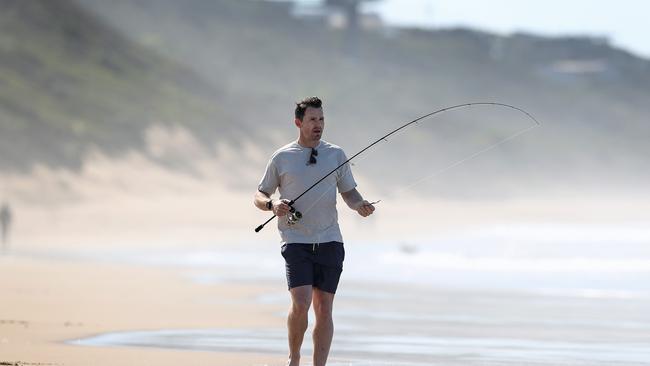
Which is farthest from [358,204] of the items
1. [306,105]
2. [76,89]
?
[76,89]

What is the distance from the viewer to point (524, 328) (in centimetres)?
1118

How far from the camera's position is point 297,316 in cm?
741

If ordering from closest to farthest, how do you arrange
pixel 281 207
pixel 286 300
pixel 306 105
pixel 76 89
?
pixel 281 207 < pixel 306 105 < pixel 286 300 < pixel 76 89

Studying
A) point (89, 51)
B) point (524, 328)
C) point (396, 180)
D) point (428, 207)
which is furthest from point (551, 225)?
point (524, 328)

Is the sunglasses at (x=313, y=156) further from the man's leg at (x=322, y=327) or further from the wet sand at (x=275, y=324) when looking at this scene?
the wet sand at (x=275, y=324)

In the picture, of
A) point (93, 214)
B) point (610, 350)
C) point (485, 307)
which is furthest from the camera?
point (93, 214)

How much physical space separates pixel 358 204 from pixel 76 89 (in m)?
42.5

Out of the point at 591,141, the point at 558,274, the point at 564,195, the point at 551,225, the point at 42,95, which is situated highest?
the point at 591,141

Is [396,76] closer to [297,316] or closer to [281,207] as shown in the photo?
[297,316]

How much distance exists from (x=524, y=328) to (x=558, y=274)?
730cm

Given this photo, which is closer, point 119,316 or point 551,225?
point 119,316

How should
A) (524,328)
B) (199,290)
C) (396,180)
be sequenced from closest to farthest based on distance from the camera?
1. (524,328)
2. (199,290)
3. (396,180)

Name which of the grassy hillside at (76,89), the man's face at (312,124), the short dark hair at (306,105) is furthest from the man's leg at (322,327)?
the grassy hillside at (76,89)

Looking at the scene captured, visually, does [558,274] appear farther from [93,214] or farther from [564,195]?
[564,195]
